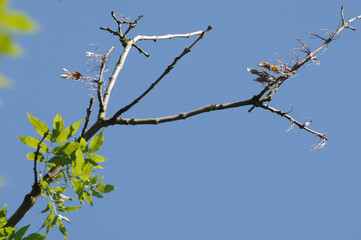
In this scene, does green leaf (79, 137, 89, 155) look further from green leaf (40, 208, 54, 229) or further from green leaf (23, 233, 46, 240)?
green leaf (23, 233, 46, 240)

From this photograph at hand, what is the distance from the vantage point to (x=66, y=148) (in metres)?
2.23

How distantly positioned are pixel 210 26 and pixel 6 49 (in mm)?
2009

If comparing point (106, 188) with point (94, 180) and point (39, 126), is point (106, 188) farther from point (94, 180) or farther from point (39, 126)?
point (39, 126)

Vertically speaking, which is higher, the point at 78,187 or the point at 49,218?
the point at 78,187

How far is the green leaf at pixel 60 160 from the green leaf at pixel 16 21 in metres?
1.67

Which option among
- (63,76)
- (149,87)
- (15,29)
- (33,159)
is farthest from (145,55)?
(15,29)

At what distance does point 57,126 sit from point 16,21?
1.69 metres

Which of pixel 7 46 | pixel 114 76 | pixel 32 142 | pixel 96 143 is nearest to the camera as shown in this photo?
pixel 7 46

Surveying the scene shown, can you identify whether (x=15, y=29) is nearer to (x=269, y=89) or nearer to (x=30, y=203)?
(x=30, y=203)

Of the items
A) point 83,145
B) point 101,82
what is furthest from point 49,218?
point 101,82

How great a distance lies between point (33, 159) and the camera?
2.17 meters

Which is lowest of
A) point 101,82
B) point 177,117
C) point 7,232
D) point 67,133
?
point 7,232

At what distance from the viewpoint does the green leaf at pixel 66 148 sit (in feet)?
7.28

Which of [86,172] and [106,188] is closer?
[86,172]
